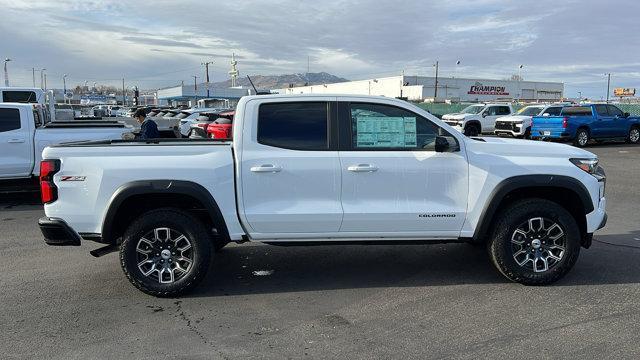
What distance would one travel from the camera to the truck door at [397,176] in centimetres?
489

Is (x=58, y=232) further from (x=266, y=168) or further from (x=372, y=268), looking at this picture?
(x=372, y=268)

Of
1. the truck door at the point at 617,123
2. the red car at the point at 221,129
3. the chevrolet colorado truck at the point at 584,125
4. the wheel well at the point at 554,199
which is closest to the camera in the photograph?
the wheel well at the point at 554,199

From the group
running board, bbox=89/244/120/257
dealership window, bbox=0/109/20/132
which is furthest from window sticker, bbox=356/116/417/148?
dealership window, bbox=0/109/20/132

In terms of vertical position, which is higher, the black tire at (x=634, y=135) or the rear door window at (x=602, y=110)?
the rear door window at (x=602, y=110)

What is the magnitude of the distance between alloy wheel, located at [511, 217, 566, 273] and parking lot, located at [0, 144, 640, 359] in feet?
0.83

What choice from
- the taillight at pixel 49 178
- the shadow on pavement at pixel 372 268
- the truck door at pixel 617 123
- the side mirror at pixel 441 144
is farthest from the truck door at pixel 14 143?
the truck door at pixel 617 123

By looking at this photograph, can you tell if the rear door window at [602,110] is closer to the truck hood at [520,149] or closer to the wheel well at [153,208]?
the truck hood at [520,149]

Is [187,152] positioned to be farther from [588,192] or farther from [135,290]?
[588,192]

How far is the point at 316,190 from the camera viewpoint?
4.86m

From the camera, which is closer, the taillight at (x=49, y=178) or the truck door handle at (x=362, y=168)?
the taillight at (x=49, y=178)

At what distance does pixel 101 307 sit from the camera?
4.69 metres

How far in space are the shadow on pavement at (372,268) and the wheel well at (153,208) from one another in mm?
696

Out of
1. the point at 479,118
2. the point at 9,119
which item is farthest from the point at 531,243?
the point at 479,118

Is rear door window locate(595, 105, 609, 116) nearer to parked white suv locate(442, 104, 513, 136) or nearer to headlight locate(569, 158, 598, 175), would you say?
parked white suv locate(442, 104, 513, 136)
